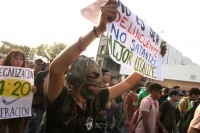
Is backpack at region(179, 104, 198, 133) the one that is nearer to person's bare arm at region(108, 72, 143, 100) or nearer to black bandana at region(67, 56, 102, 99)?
person's bare arm at region(108, 72, 143, 100)

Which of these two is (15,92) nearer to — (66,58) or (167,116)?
(66,58)

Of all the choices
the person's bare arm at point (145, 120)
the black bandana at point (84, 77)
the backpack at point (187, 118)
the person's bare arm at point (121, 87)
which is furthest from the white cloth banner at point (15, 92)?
the backpack at point (187, 118)

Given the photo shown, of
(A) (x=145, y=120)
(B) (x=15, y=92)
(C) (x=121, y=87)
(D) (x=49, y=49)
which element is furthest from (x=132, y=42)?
(D) (x=49, y=49)

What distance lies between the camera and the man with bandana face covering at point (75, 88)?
5.51 feet

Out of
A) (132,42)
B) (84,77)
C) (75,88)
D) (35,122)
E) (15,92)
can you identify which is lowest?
(35,122)

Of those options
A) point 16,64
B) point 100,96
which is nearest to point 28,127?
point 16,64

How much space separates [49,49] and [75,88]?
239 feet

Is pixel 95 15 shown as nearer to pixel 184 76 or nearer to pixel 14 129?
pixel 14 129

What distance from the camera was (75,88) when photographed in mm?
1995

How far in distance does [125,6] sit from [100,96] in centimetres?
97

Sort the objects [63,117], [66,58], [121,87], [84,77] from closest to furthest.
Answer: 1. [66,58]
2. [63,117]
3. [84,77]
4. [121,87]

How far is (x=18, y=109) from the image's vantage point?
407 centimetres

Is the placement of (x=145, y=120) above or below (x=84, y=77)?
below

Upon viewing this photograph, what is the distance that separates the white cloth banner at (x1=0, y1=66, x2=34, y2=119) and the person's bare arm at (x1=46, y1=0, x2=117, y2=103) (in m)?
2.55
